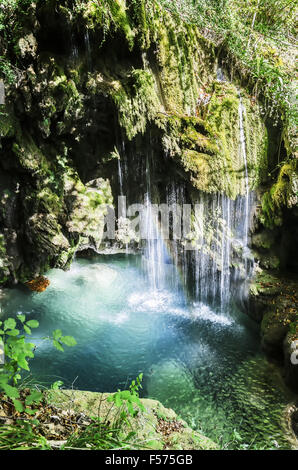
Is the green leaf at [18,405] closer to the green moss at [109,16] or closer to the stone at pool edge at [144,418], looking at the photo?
the stone at pool edge at [144,418]

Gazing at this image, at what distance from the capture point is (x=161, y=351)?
249 inches

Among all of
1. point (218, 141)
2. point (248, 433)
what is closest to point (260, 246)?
point (218, 141)

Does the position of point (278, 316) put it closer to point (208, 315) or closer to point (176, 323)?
point (208, 315)

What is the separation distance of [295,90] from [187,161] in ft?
12.3

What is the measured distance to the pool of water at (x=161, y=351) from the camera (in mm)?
4766

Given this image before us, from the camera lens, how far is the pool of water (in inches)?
188

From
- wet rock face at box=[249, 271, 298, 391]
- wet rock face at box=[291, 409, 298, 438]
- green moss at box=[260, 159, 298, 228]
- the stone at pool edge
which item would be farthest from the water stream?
the stone at pool edge

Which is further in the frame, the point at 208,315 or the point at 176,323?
the point at 208,315

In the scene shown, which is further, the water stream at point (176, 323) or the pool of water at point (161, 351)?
the water stream at point (176, 323)

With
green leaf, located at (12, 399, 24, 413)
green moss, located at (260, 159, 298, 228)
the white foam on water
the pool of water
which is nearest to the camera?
green leaf, located at (12, 399, 24, 413)

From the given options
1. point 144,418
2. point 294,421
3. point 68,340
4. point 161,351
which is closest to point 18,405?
point 68,340

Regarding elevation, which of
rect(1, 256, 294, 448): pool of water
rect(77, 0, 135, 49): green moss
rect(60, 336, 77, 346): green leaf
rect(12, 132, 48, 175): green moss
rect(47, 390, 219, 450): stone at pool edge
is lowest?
rect(1, 256, 294, 448): pool of water

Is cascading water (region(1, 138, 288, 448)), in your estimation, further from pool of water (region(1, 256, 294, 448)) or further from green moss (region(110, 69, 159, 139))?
green moss (region(110, 69, 159, 139))

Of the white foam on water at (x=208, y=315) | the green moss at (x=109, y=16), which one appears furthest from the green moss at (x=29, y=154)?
the white foam on water at (x=208, y=315)
